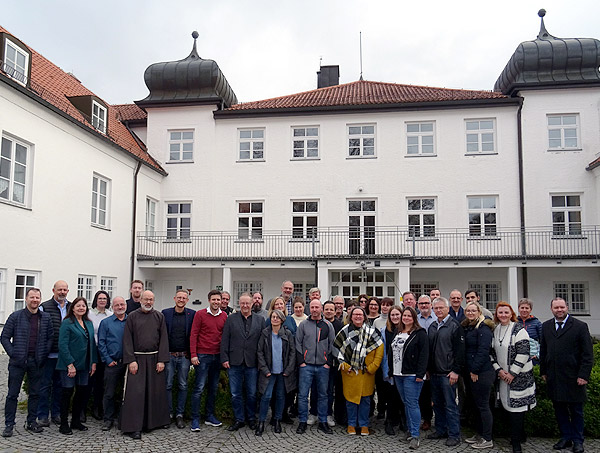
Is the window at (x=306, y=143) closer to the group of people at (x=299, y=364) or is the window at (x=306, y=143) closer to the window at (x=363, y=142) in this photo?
the window at (x=363, y=142)

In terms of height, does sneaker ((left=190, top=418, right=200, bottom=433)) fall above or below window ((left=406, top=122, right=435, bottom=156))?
below

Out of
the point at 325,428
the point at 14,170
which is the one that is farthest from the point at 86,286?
the point at 325,428

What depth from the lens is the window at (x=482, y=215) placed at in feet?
63.5

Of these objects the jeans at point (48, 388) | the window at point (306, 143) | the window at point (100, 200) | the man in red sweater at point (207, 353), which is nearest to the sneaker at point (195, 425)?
the man in red sweater at point (207, 353)

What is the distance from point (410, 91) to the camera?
71.4 feet

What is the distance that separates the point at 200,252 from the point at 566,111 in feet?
47.2

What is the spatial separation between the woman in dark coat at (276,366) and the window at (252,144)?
14525 millimetres

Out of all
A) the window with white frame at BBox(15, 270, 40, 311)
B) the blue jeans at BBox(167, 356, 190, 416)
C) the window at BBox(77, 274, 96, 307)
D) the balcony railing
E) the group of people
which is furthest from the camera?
the balcony railing

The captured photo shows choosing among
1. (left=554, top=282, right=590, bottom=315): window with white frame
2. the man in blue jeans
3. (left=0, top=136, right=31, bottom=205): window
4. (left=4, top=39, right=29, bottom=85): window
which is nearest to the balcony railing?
(left=554, top=282, right=590, bottom=315): window with white frame

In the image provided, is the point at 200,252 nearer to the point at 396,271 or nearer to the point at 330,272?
the point at 330,272

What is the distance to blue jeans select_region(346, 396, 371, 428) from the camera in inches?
265

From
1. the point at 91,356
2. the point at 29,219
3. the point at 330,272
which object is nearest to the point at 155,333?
the point at 91,356

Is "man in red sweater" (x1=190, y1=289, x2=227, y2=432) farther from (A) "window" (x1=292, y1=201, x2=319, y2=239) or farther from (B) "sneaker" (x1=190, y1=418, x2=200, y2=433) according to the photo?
(A) "window" (x1=292, y1=201, x2=319, y2=239)

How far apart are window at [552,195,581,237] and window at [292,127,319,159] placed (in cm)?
A: 891
